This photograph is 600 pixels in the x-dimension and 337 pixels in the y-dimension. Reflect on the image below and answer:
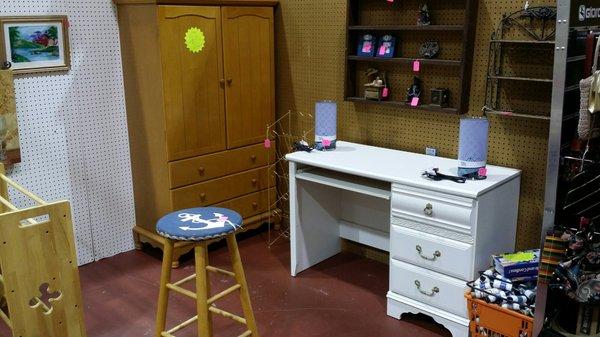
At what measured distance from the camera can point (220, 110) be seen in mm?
3766

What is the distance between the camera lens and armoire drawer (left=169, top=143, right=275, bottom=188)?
3.62m

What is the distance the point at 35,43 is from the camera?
3.34 m

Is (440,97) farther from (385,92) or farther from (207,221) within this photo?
(207,221)

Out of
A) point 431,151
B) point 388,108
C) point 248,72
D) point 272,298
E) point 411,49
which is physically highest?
point 411,49

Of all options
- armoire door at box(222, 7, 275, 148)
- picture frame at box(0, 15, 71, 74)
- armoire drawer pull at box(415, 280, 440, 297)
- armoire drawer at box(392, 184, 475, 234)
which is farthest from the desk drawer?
picture frame at box(0, 15, 71, 74)

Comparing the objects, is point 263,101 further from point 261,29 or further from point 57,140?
point 57,140

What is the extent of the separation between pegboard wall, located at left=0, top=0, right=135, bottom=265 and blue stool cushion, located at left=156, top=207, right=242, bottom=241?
56.5 inches

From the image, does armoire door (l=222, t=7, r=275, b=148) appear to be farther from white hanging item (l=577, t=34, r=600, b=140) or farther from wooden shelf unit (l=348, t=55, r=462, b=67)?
white hanging item (l=577, t=34, r=600, b=140)

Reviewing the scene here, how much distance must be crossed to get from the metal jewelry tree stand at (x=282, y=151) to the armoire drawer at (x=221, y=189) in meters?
0.09

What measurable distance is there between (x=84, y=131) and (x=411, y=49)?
208cm

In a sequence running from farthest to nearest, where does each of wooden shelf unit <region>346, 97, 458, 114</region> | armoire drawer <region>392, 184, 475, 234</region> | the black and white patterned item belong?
wooden shelf unit <region>346, 97, 458, 114</region> < armoire drawer <region>392, 184, 475, 234</region> < the black and white patterned item

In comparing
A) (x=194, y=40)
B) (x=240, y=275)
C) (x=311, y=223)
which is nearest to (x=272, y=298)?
(x=311, y=223)

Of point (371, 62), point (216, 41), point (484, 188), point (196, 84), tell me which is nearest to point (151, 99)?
point (196, 84)

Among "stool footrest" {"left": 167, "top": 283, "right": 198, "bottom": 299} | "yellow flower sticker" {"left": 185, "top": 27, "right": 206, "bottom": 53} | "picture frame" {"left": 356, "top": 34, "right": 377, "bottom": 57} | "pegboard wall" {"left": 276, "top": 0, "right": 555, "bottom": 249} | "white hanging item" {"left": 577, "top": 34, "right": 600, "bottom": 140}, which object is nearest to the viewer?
"white hanging item" {"left": 577, "top": 34, "right": 600, "bottom": 140}
